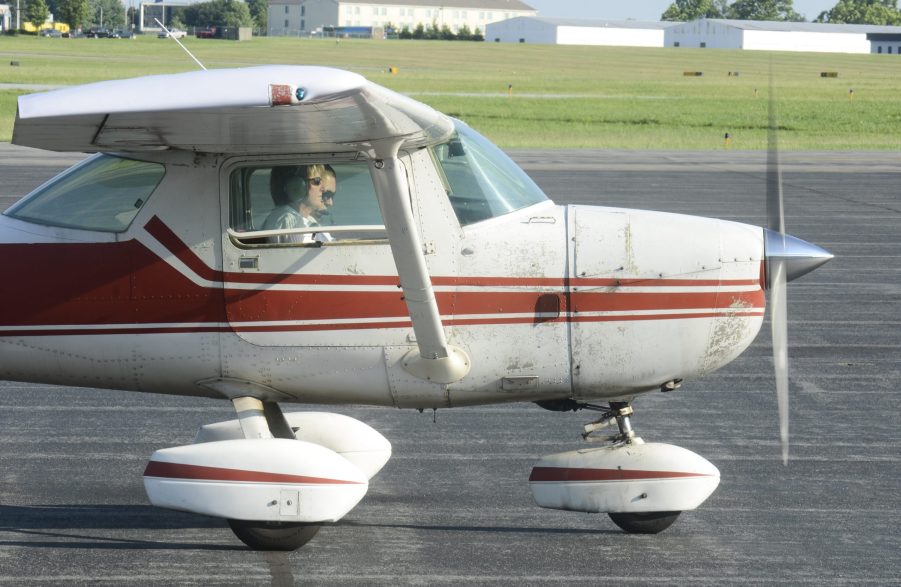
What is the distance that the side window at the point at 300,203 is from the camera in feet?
20.5

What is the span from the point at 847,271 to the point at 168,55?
82.8m

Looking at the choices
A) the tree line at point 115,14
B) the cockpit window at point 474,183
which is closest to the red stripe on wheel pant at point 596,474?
the cockpit window at point 474,183

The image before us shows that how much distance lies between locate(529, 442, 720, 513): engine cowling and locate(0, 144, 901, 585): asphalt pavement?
0.22 metres

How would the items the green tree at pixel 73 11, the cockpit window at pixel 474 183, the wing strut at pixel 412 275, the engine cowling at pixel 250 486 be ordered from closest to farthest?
the wing strut at pixel 412 275 < the engine cowling at pixel 250 486 < the cockpit window at pixel 474 183 < the green tree at pixel 73 11

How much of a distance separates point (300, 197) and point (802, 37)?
16890 cm

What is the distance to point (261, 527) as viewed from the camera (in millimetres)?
6180

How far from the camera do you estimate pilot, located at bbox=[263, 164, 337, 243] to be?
6238mm

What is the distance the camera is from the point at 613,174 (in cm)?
2895

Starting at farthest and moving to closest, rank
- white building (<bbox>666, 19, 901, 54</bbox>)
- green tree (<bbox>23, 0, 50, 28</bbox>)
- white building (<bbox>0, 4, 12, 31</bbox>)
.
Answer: white building (<bbox>0, 4, 12, 31</bbox>), white building (<bbox>666, 19, 901, 54</bbox>), green tree (<bbox>23, 0, 50, 28</bbox>)

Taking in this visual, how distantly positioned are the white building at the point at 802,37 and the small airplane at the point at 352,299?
16188 centimetres

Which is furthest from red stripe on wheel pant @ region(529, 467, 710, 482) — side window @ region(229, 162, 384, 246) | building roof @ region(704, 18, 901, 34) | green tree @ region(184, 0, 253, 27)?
building roof @ region(704, 18, 901, 34)

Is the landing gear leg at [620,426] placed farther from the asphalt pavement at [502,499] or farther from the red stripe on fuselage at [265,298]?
the red stripe on fuselage at [265,298]

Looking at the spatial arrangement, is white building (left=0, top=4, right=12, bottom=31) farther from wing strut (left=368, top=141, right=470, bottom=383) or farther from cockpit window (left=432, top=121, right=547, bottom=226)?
wing strut (left=368, top=141, right=470, bottom=383)

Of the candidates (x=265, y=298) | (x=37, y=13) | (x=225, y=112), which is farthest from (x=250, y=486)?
(x=37, y=13)
